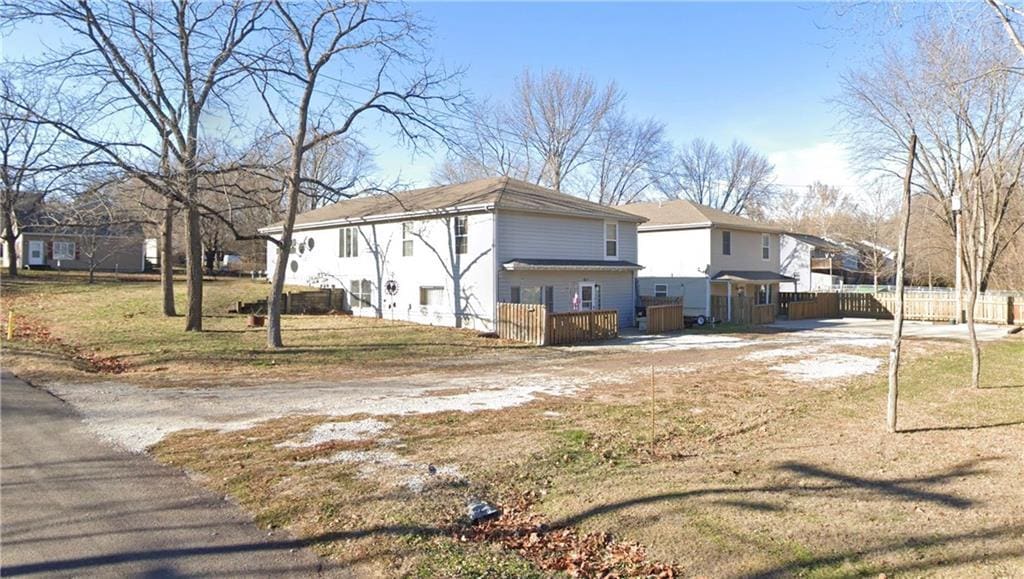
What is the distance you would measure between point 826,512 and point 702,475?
4.12 feet

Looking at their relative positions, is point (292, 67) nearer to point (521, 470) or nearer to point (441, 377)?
point (441, 377)

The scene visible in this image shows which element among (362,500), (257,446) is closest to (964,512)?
(362,500)

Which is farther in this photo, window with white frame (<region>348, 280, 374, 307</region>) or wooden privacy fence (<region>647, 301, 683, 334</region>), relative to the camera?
window with white frame (<region>348, 280, 374, 307</region>)

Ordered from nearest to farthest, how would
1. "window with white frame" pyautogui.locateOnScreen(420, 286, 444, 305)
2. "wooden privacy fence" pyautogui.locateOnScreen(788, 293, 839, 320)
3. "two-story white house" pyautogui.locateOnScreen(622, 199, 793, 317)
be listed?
"window with white frame" pyautogui.locateOnScreen(420, 286, 444, 305)
"two-story white house" pyautogui.locateOnScreen(622, 199, 793, 317)
"wooden privacy fence" pyautogui.locateOnScreen(788, 293, 839, 320)

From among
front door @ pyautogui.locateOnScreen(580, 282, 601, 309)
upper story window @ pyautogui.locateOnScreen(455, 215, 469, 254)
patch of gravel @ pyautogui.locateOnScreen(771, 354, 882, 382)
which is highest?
upper story window @ pyautogui.locateOnScreen(455, 215, 469, 254)

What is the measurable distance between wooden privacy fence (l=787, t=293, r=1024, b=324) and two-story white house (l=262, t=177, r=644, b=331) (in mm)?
14584

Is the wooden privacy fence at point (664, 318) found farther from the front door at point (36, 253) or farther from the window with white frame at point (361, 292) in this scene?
the front door at point (36, 253)

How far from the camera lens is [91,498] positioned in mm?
5727

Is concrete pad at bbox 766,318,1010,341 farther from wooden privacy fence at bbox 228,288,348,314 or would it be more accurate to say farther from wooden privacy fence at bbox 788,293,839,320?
wooden privacy fence at bbox 228,288,348,314

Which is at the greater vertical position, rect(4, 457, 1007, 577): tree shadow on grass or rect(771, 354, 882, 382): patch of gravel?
rect(771, 354, 882, 382): patch of gravel

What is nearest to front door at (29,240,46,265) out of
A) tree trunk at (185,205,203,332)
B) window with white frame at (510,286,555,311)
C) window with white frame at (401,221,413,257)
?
tree trunk at (185,205,203,332)

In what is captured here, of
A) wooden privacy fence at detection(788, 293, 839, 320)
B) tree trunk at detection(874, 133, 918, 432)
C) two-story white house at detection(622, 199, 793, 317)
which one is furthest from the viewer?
wooden privacy fence at detection(788, 293, 839, 320)

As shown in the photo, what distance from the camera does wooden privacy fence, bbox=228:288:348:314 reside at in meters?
27.1

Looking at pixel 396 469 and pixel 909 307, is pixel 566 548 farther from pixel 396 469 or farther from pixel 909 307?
pixel 909 307
